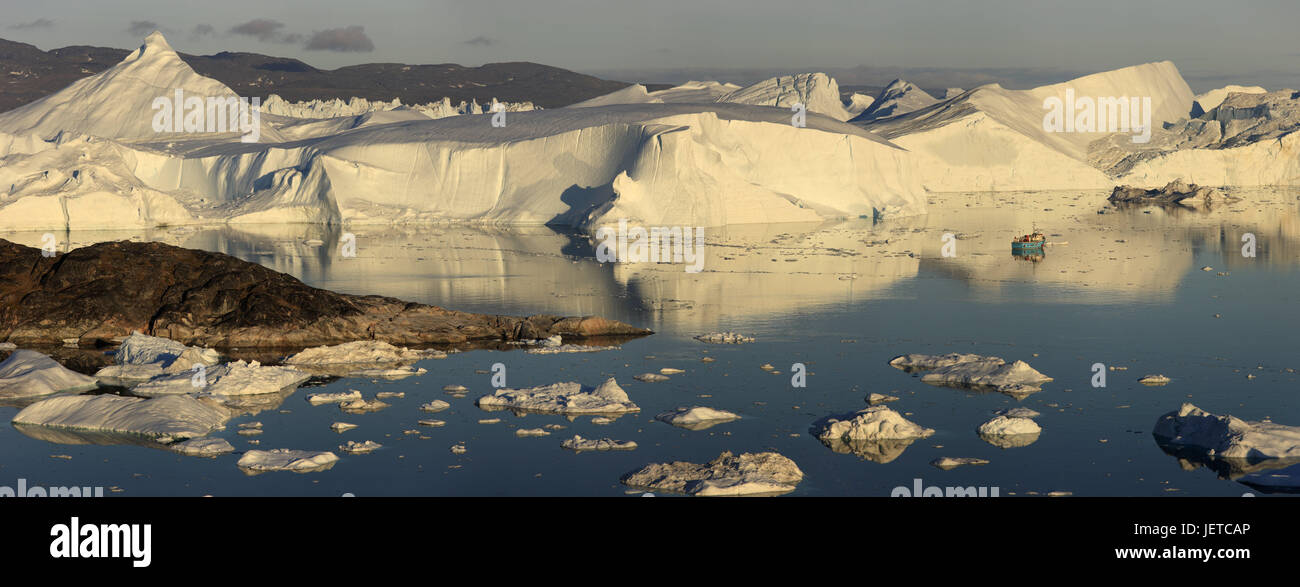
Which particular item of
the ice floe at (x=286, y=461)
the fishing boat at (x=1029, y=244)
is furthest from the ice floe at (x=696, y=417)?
the fishing boat at (x=1029, y=244)

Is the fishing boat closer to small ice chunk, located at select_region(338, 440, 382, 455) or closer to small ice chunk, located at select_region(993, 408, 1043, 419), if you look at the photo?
small ice chunk, located at select_region(993, 408, 1043, 419)

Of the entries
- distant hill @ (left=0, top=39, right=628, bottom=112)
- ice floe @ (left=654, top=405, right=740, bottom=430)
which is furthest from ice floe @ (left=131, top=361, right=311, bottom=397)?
distant hill @ (left=0, top=39, right=628, bottom=112)

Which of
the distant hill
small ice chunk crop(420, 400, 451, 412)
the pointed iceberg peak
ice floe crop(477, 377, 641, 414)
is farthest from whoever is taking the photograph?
the distant hill

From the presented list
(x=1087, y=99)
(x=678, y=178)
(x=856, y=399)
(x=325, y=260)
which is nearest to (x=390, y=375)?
(x=856, y=399)

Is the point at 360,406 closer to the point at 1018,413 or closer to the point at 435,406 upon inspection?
the point at 435,406

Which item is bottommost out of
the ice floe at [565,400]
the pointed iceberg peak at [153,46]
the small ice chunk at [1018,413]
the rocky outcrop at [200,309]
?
the small ice chunk at [1018,413]

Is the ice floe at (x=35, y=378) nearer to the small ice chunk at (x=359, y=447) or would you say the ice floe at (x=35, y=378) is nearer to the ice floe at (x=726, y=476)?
the small ice chunk at (x=359, y=447)
